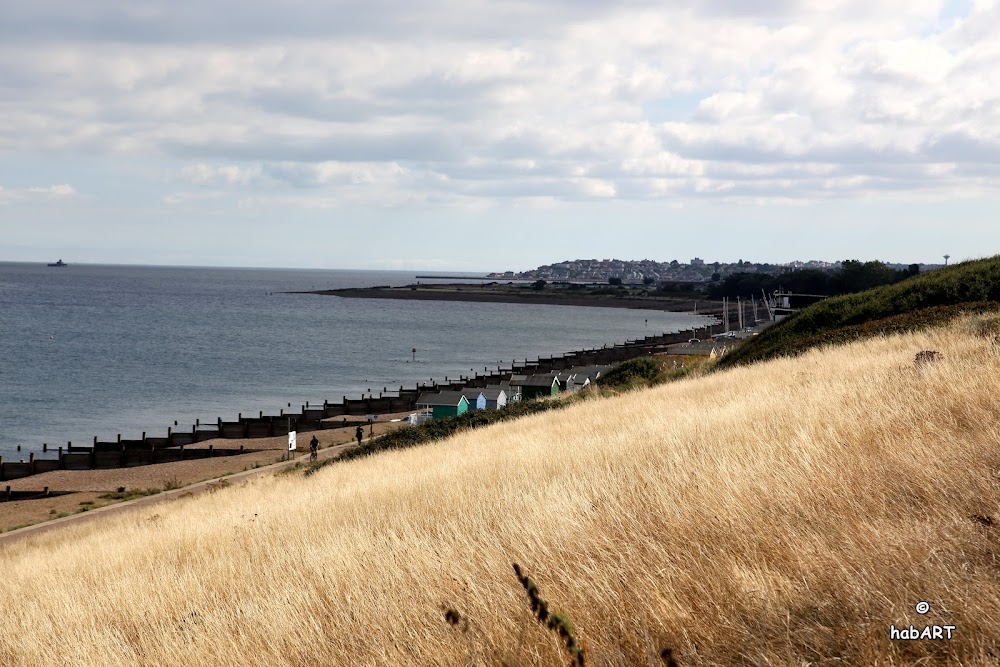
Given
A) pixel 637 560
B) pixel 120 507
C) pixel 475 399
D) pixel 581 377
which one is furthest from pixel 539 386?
pixel 637 560

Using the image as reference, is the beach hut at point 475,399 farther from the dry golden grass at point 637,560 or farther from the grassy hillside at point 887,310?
the dry golden grass at point 637,560

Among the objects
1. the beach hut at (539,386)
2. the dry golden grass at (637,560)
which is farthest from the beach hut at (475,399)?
the dry golden grass at (637,560)

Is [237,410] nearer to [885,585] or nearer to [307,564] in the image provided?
[307,564]

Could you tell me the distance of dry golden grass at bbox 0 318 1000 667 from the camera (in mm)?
4727

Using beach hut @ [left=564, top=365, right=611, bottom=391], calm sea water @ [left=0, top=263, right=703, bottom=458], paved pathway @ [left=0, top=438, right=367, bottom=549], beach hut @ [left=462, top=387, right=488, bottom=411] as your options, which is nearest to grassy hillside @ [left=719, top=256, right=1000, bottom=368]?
beach hut @ [left=462, top=387, right=488, bottom=411]

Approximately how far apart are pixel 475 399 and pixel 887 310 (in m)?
27.2

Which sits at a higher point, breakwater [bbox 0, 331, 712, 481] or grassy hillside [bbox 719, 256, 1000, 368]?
grassy hillside [bbox 719, 256, 1000, 368]

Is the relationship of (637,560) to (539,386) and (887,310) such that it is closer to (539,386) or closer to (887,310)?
(887,310)

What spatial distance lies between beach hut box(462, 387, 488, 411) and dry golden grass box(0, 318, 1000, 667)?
122ft

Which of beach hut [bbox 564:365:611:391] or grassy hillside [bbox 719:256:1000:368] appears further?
beach hut [bbox 564:365:611:391]

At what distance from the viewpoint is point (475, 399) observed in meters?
50.2

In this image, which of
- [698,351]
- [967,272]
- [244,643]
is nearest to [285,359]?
[698,351]

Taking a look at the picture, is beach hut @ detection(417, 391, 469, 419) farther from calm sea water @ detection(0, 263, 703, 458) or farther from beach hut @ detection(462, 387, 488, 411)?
calm sea water @ detection(0, 263, 703, 458)

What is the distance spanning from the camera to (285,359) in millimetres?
99312
